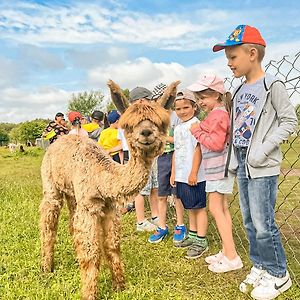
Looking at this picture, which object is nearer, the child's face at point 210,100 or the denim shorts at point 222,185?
the denim shorts at point 222,185

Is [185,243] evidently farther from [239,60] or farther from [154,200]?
[239,60]

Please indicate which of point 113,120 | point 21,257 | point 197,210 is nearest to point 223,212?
point 197,210

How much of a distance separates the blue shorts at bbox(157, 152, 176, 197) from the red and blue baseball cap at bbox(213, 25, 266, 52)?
2.20 meters

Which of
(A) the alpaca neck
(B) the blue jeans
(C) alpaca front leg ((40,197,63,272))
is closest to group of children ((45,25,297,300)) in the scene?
(B) the blue jeans

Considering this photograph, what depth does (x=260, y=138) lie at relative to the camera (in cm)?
321

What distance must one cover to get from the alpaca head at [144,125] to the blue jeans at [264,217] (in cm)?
79

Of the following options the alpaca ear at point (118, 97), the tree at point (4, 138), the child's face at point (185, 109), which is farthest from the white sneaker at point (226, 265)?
the tree at point (4, 138)

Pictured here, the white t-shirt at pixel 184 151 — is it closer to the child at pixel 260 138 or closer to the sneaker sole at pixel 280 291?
the child at pixel 260 138

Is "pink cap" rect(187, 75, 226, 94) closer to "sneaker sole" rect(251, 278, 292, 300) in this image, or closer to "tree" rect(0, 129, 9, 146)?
"sneaker sole" rect(251, 278, 292, 300)

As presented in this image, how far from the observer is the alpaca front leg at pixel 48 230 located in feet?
13.8

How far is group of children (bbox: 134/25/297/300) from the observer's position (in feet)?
10.4

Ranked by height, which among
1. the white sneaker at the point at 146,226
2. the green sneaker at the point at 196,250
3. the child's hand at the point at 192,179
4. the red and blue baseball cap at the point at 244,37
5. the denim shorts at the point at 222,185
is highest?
the red and blue baseball cap at the point at 244,37

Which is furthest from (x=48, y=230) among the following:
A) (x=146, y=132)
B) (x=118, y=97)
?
(x=146, y=132)

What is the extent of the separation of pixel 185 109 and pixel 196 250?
1.57 metres
